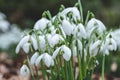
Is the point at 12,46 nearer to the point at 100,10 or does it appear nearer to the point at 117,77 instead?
the point at 117,77

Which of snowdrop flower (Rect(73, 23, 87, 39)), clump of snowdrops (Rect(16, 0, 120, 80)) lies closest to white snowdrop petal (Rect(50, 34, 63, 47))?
clump of snowdrops (Rect(16, 0, 120, 80))

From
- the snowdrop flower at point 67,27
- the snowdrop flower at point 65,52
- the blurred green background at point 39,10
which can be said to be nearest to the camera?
the snowdrop flower at point 65,52

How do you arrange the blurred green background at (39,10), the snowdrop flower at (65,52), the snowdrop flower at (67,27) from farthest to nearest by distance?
the blurred green background at (39,10) < the snowdrop flower at (67,27) < the snowdrop flower at (65,52)

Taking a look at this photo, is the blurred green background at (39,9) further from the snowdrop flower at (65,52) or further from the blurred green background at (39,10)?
the snowdrop flower at (65,52)

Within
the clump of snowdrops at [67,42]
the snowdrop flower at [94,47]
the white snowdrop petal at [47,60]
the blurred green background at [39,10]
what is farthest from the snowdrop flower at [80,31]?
the blurred green background at [39,10]

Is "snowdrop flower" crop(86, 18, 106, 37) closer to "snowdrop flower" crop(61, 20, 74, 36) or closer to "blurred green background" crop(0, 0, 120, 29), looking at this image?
"snowdrop flower" crop(61, 20, 74, 36)

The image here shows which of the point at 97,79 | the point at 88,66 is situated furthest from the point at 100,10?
the point at 88,66

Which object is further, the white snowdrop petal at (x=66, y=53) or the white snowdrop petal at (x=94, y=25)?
the white snowdrop petal at (x=94, y=25)

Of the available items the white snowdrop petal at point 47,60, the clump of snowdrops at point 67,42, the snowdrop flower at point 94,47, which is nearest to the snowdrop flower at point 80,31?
the clump of snowdrops at point 67,42

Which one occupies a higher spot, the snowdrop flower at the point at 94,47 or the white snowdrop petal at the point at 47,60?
the snowdrop flower at the point at 94,47

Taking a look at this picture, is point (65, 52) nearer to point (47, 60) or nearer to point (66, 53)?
point (66, 53)

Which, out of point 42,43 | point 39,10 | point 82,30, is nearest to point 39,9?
point 39,10

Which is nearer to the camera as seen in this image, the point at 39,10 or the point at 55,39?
the point at 55,39

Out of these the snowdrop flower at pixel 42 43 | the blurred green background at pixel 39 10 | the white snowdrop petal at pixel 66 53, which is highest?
the blurred green background at pixel 39 10
